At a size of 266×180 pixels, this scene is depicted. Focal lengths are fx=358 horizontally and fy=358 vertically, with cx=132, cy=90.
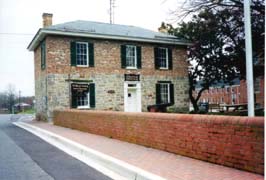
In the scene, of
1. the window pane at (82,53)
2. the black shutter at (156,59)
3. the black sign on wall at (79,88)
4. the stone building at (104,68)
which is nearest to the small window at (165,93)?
the stone building at (104,68)

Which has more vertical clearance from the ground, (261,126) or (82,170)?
(261,126)

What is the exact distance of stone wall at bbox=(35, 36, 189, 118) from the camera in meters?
22.4

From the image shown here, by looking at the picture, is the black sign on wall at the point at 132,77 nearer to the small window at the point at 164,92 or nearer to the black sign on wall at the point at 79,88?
the small window at the point at 164,92

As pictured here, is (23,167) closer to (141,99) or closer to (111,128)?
(111,128)

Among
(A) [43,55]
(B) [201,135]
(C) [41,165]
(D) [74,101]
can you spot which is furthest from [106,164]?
(A) [43,55]

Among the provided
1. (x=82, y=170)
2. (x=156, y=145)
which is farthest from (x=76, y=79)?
(x=82, y=170)

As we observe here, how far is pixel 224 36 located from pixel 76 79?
10144 mm

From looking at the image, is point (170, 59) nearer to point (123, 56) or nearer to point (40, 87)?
point (123, 56)

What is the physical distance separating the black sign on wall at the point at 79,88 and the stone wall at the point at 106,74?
0.34 metres

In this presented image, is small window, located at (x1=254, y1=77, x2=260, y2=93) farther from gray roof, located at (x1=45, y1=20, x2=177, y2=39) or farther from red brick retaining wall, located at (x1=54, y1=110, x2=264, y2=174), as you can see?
red brick retaining wall, located at (x1=54, y1=110, x2=264, y2=174)

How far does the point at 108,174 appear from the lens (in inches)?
291

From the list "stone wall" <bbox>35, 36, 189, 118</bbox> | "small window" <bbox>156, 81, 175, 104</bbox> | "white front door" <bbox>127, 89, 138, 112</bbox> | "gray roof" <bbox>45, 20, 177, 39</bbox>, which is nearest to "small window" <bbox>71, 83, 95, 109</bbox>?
"stone wall" <bbox>35, 36, 189, 118</bbox>

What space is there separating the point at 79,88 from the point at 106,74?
85.0 inches

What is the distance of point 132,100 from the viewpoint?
2506 cm
